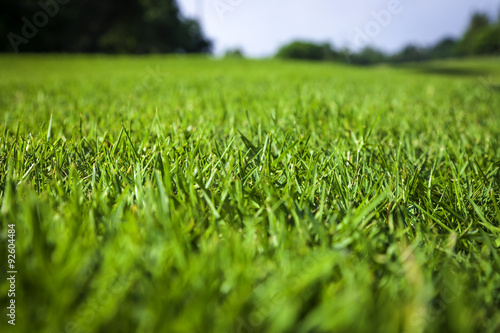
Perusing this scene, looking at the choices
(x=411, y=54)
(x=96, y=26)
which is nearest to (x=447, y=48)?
(x=411, y=54)

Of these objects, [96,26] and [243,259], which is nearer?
[243,259]

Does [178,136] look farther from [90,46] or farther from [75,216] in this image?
[90,46]

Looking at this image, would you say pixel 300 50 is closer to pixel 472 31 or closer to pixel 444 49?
pixel 444 49

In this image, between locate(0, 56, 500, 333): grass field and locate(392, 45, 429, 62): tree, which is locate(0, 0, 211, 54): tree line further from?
locate(392, 45, 429, 62): tree

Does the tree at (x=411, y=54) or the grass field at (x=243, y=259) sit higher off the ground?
the tree at (x=411, y=54)

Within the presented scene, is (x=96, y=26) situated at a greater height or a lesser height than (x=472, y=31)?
lesser

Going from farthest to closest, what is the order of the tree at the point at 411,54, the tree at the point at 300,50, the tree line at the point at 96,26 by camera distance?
the tree at the point at 300,50
the tree at the point at 411,54
the tree line at the point at 96,26

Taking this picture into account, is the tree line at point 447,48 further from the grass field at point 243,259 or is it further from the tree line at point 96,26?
the grass field at point 243,259

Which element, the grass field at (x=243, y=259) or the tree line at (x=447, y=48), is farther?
Result: the tree line at (x=447, y=48)

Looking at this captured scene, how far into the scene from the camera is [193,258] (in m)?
0.53

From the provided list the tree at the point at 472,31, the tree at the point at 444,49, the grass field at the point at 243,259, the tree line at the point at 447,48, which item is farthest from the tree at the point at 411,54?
the grass field at the point at 243,259

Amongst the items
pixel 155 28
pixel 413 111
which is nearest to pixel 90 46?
pixel 155 28

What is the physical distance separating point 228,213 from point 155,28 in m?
39.8

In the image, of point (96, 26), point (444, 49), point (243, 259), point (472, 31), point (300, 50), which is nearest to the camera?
point (243, 259)
